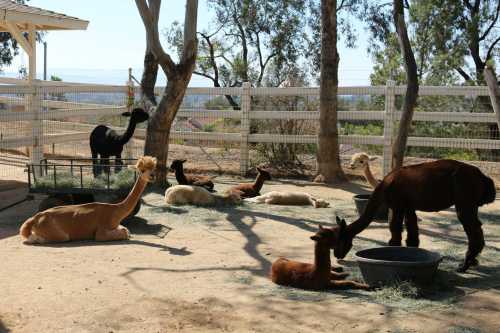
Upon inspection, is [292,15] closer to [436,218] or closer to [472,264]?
[436,218]

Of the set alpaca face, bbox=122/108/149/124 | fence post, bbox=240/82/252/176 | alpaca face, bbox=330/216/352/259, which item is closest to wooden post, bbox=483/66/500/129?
alpaca face, bbox=330/216/352/259

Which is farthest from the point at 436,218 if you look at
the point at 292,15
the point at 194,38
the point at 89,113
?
the point at 292,15

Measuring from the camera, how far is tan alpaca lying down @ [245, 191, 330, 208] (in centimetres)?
1106

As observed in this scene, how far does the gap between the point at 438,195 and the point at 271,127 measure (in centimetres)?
932

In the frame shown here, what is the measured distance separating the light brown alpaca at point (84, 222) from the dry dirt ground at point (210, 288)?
0.18 meters

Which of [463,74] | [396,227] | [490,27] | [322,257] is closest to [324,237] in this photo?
[322,257]

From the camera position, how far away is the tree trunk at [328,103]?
14094 mm

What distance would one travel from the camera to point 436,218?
1028 cm

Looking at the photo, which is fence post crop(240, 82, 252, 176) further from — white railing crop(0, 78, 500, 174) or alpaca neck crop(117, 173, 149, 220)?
alpaca neck crop(117, 173, 149, 220)

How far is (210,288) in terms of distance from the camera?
624 centimetres

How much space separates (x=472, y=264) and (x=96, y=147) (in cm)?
702

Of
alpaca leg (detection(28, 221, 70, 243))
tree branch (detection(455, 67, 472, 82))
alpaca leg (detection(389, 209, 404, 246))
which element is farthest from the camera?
tree branch (detection(455, 67, 472, 82))

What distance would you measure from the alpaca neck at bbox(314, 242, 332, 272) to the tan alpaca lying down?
Answer: 4.80m

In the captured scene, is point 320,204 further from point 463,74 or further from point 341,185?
point 463,74
